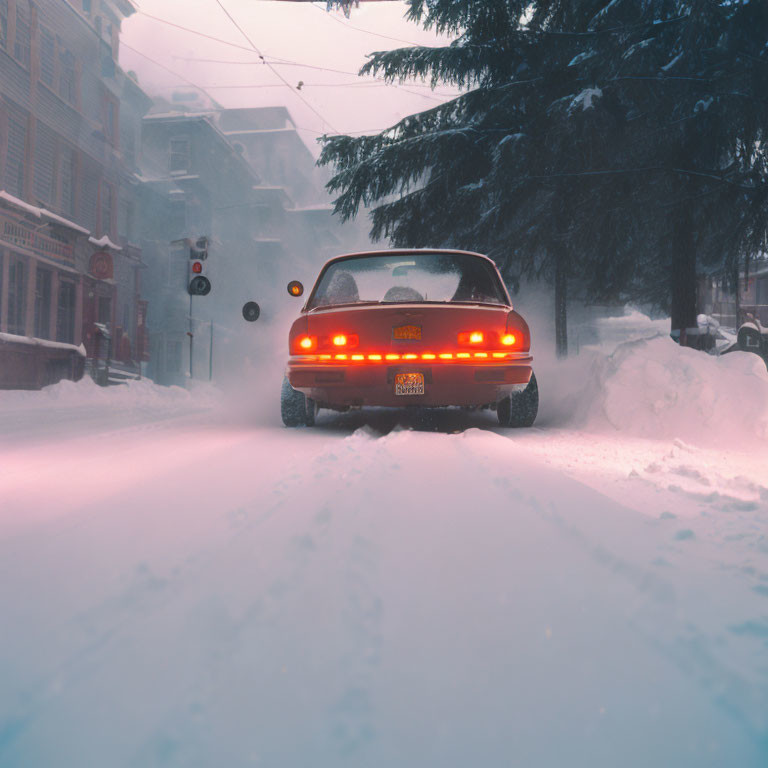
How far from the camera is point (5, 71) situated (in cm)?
1984

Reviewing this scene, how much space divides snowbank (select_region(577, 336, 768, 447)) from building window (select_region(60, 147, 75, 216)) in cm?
2131

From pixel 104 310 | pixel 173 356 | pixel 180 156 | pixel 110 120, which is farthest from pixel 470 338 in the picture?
pixel 180 156

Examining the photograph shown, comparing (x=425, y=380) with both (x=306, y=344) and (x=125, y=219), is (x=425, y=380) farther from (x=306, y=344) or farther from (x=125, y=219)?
(x=125, y=219)

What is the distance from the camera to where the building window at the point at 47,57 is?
22.0 meters

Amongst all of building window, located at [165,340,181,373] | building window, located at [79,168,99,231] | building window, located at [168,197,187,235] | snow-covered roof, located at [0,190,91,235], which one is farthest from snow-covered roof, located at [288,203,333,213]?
snow-covered roof, located at [0,190,91,235]

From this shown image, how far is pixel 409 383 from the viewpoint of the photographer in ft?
19.5

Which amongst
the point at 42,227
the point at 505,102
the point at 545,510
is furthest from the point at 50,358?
the point at 545,510

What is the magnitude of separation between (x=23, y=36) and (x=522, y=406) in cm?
2175

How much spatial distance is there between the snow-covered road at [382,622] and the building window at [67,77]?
23.8m

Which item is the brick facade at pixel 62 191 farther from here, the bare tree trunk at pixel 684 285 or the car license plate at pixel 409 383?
the bare tree trunk at pixel 684 285

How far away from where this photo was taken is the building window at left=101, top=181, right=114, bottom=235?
26047mm

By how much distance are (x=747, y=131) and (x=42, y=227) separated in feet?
63.8

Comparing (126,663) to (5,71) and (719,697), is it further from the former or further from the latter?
(5,71)

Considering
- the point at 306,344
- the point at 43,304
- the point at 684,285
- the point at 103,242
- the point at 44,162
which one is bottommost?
the point at 306,344
